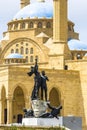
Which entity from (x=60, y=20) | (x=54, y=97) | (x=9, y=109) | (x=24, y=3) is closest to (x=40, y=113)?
(x=9, y=109)

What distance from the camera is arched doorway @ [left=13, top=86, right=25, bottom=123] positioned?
68875 mm

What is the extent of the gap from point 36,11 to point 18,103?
19.1 metres

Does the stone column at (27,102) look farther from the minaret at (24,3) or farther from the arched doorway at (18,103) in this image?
the minaret at (24,3)

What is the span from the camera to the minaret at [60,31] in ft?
235

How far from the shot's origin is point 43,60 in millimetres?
77125

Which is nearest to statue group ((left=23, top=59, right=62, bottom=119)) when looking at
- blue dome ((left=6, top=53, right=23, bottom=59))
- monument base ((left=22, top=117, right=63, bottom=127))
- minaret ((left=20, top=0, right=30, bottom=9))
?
monument base ((left=22, top=117, right=63, bottom=127))

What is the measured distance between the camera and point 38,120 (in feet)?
144

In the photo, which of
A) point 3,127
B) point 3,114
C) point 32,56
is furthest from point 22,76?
point 3,127

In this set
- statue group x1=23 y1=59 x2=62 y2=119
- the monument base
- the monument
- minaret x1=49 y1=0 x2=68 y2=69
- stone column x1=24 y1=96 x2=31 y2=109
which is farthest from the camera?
minaret x1=49 y1=0 x2=68 y2=69

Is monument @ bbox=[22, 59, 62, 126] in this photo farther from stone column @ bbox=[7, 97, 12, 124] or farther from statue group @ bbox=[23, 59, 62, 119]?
stone column @ bbox=[7, 97, 12, 124]

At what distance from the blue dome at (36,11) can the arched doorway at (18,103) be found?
681 inches

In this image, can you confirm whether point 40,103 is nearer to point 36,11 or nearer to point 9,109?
point 9,109

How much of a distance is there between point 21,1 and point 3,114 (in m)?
30.6

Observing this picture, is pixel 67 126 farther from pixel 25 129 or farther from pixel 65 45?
pixel 65 45
